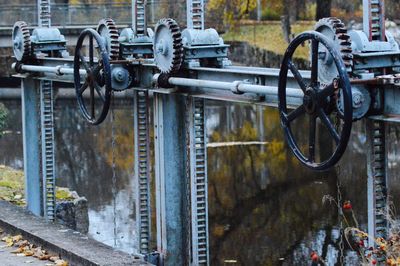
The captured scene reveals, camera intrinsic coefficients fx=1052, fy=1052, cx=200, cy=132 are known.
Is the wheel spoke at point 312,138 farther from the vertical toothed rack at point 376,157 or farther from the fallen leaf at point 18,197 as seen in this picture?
the fallen leaf at point 18,197

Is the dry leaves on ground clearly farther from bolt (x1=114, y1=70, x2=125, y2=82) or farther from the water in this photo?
the water

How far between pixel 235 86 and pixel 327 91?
1681 mm

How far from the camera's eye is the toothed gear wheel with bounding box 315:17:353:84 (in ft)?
28.2

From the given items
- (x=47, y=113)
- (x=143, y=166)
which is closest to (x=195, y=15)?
(x=143, y=166)

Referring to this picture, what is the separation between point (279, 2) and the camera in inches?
1768

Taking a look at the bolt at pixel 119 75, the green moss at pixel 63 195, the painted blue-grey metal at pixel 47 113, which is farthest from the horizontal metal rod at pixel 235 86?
the green moss at pixel 63 195

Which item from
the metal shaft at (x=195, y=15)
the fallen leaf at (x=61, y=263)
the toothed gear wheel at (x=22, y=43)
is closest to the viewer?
the fallen leaf at (x=61, y=263)

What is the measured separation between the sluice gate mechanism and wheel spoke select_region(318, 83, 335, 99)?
0.4 inches

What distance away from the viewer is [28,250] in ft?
38.8

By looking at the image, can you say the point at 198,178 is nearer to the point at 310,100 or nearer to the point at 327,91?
the point at 310,100

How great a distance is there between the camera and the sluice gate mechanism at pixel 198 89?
338 inches

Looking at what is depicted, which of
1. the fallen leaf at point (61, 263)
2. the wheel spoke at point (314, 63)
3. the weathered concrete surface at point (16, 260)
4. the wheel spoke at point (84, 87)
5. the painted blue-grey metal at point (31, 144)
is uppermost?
the wheel spoke at point (314, 63)

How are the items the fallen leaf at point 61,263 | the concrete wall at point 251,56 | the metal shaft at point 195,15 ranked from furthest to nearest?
the concrete wall at point 251,56
the metal shaft at point 195,15
the fallen leaf at point 61,263

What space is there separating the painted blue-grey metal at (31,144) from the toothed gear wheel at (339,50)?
324 inches
